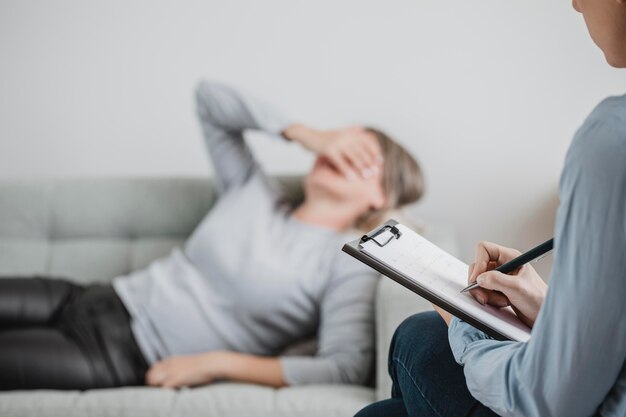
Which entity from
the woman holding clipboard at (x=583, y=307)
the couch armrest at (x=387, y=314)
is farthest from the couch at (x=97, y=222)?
the woman holding clipboard at (x=583, y=307)

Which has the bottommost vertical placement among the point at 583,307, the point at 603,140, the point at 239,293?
the point at 239,293

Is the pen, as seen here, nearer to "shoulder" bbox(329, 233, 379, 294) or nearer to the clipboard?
the clipboard

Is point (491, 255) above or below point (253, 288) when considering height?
above

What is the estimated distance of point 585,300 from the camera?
2.09 ft

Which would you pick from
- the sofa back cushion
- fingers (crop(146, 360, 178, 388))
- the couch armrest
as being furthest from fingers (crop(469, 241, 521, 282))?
the sofa back cushion

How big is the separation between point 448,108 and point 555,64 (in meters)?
0.32

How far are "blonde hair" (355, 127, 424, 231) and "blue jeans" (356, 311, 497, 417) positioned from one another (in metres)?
0.78

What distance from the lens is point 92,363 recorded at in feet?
5.14

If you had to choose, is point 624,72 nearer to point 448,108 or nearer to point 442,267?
point 448,108

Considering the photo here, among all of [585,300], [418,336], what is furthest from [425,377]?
[585,300]

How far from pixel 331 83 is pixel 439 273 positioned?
1.37 meters

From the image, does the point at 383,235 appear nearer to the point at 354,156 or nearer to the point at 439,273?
the point at 439,273

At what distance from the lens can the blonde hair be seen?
1.80m

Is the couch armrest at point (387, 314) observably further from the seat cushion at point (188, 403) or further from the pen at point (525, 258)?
the pen at point (525, 258)
